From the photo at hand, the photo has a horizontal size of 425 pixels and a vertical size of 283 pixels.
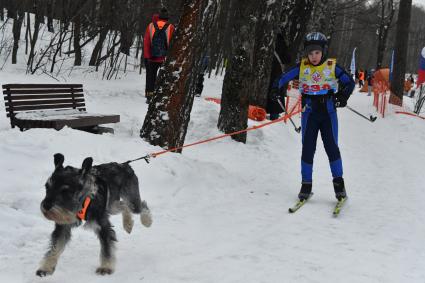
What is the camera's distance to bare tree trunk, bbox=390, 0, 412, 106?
18.6 m

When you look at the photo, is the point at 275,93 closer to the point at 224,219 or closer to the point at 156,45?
the point at 224,219

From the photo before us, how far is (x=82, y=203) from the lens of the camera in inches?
136

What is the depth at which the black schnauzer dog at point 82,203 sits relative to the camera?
3287 mm

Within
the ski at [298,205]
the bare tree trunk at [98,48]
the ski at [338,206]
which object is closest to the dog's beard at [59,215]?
the ski at [298,205]

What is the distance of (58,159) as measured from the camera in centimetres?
351

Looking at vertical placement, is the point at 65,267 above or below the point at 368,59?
below

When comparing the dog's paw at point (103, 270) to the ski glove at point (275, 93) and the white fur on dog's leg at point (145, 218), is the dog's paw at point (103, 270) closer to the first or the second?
the white fur on dog's leg at point (145, 218)

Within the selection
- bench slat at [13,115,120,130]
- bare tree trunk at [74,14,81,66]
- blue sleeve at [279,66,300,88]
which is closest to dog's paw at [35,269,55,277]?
bench slat at [13,115,120,130]

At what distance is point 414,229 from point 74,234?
3771mm

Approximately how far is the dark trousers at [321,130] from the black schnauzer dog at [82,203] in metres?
3.04

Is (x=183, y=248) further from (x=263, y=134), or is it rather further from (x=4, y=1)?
(x=4, y=1)

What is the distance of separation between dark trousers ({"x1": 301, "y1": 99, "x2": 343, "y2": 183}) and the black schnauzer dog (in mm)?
3043

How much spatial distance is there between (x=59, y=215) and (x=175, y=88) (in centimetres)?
416

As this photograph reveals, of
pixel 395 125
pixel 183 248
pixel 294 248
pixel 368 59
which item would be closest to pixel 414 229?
pixel 294 248
